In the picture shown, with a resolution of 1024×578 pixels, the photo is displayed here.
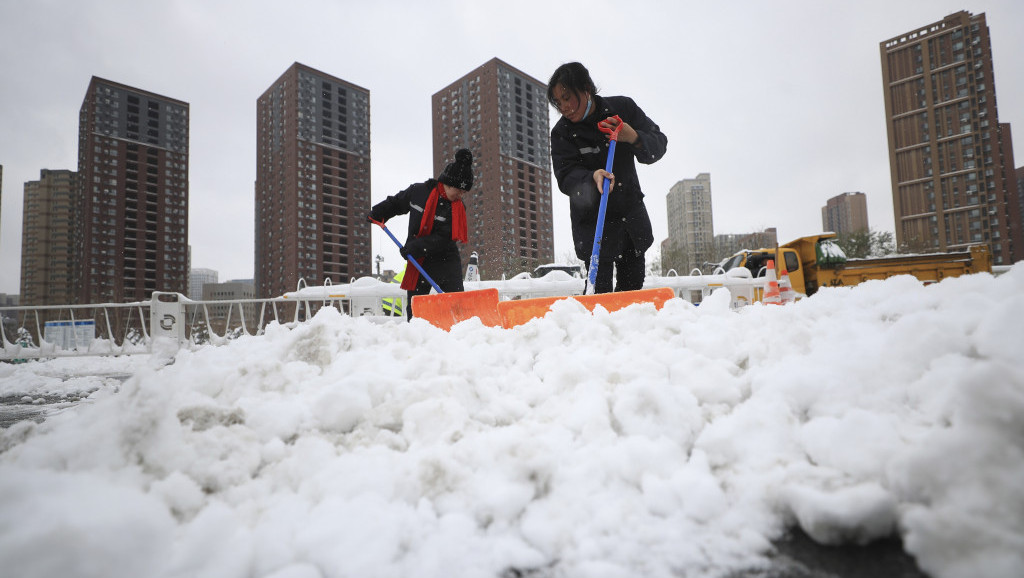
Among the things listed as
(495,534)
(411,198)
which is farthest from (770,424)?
(411,198)

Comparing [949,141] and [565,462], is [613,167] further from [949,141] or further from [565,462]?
[949,141]

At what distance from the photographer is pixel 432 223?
4.25m

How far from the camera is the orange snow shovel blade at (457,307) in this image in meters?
3.29

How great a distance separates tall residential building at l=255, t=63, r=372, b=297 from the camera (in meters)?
74.5

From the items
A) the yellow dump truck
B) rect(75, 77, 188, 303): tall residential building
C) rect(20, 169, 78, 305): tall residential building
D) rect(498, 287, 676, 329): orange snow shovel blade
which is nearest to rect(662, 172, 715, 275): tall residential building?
the yellow dump truck

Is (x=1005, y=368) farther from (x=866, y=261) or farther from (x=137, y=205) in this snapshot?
(x=137, y=205)

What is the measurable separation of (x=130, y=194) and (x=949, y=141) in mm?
104013

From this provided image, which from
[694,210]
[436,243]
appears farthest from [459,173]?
[694,210]

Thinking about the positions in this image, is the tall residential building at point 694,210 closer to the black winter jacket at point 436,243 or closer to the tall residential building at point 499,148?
the tall residential building at point 499,148

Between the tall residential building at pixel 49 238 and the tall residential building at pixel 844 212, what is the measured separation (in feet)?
376

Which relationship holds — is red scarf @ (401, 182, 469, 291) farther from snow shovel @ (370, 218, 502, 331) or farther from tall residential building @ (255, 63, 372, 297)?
tall residential building @ (255, 63, 372, 297)

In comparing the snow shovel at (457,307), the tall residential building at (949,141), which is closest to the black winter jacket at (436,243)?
the snow shovel at (457,307)

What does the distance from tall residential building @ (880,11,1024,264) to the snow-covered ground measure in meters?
47.2

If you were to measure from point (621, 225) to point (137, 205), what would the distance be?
91.4m
